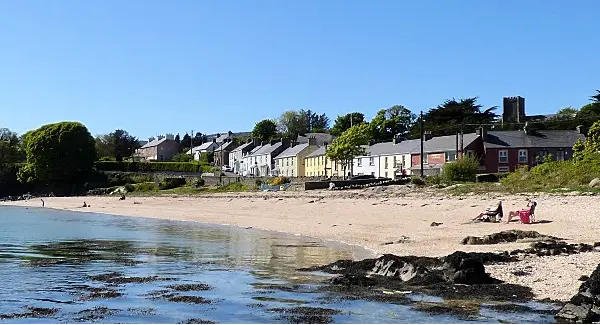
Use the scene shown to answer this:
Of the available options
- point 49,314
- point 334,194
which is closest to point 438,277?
point 49,314

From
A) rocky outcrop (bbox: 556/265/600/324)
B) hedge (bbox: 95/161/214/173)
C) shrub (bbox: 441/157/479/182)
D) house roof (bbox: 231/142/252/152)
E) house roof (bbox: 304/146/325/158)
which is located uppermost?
house roof (bbox: 231/142/252/152)

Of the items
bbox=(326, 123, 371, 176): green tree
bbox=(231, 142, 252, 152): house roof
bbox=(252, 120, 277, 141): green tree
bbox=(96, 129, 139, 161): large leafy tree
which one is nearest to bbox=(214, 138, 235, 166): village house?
bbox=(231, 142, 252, 152): house roof

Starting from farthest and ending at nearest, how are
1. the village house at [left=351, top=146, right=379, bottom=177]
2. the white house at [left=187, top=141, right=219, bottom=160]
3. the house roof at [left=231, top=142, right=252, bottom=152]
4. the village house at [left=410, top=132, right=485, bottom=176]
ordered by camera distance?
the white house at [left=187, top=141, right=219, bottom=160], the house roof at [left=231, top=142, right=252, bottom=152], the village house at [left=351, top=146, right=379, bottom=177], the village house at [left=410, top=132, right=485, bottom=176]

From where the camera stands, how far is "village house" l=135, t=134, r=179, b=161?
163125 mm

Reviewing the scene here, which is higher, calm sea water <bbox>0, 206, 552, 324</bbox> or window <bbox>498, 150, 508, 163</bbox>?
window <bbox>498, 150, 508, 163</bbox>

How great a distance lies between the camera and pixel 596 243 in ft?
65.1

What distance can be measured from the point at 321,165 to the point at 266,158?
70.6 ft

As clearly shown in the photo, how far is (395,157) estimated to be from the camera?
86.2m

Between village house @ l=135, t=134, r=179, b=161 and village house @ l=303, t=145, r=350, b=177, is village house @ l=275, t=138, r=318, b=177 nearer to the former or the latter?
village house @ l=303, t=145, r=350, b=177

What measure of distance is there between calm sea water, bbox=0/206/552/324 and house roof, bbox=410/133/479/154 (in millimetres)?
50390

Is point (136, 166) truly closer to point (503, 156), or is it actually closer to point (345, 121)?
point (345, 121)

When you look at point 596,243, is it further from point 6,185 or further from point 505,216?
point 6,185

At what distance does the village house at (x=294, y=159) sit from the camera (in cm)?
10956

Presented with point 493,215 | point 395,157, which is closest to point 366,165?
point 395,157
